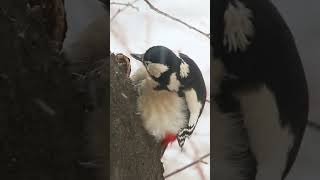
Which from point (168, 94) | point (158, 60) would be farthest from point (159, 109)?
point (158, 60)

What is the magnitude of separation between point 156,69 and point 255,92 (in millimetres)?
332

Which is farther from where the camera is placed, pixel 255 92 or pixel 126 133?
pixel 126 133

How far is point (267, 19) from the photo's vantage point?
151 cm

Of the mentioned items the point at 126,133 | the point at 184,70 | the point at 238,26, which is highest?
the point at 238,26

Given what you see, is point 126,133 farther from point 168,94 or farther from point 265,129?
point 265,129

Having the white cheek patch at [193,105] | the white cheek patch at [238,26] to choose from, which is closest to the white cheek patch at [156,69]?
the white cheek patch at [193,105]

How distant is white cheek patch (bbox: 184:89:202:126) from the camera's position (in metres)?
1.58

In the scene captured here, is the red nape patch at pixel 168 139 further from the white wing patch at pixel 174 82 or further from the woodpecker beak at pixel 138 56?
the woodpecker beak at pixel 138 56

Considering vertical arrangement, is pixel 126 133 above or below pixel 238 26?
below

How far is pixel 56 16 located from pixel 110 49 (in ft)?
0.70

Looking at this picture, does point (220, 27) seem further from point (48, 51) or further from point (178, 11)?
point (48, 51)

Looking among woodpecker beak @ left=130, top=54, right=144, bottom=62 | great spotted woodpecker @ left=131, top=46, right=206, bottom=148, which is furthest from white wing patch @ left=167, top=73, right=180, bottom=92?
woodpecker beak @ left=130, top=54, right=144, bottom=62

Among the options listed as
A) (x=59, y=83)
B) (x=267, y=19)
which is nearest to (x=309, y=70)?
(x=267, y=19)

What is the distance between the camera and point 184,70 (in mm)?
1594
